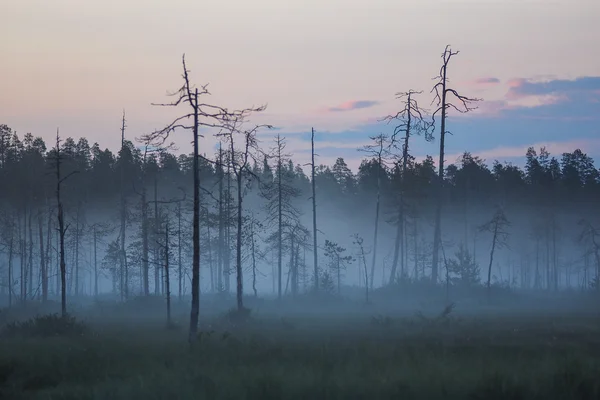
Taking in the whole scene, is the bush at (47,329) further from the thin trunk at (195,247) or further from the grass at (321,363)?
the thin trunk at (195,247)

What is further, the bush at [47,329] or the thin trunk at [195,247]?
the bush at [47,329]

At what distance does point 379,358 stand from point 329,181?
112 meters

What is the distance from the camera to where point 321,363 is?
21.1 m

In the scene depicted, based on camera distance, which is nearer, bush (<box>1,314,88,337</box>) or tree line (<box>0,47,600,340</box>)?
bush (<box>1,314,88,337</box>)

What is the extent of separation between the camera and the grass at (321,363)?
16969 millimetres

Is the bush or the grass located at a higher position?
the grass

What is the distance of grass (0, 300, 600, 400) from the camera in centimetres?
1697

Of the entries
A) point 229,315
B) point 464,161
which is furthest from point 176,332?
point 464,161

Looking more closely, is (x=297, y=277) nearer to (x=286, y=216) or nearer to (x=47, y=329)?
(x=286, y=216)

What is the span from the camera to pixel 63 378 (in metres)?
21.4

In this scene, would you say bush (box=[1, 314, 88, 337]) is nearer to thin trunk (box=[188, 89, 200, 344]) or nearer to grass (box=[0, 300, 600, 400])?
grass (box=[0, 300, 600, 400])

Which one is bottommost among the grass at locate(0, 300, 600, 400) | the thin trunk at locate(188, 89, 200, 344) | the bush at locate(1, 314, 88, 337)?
the bush at locate(1, 314, 88, 337)

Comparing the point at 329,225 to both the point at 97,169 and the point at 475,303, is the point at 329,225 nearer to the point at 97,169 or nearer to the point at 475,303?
the point at 97,169

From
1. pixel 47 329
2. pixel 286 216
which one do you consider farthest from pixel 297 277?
pixel 47 329
